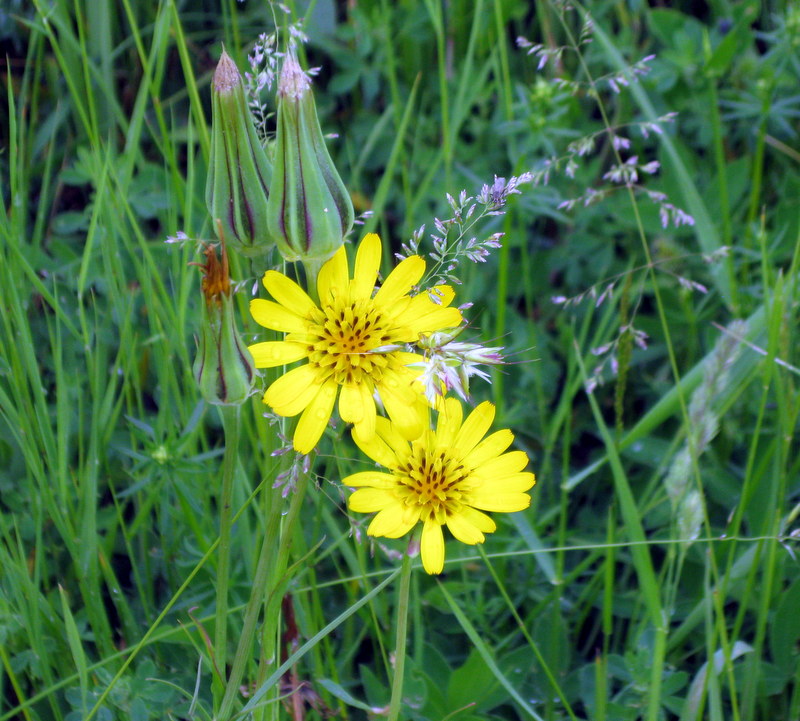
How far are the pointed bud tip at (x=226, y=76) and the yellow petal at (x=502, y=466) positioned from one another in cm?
68

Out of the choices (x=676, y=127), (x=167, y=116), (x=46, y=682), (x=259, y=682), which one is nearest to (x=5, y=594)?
(x=46, y=682)

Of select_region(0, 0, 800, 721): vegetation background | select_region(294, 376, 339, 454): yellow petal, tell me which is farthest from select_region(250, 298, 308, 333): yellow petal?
select_region(0, 0, 800, 721): vegetation background

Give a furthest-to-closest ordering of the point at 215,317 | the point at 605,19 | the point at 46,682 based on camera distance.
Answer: the point at 605,19, the point at 46,682, the point at 215,317

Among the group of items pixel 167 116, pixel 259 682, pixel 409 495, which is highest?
pixel 167 116

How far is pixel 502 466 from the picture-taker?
131 centimetres

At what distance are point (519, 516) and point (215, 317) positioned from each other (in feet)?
3.35

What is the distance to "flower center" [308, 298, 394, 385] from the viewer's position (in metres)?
1.21

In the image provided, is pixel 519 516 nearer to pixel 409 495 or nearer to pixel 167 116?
pixel 409 495

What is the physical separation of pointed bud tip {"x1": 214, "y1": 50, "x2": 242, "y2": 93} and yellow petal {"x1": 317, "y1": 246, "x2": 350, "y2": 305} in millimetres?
270

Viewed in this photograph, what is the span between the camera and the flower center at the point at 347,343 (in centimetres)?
121

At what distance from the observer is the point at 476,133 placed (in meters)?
2.92

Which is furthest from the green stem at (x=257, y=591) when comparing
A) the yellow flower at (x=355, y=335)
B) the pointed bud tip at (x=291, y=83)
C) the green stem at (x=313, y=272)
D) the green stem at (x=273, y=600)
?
the pointed bud tip at (x=291, y=83)

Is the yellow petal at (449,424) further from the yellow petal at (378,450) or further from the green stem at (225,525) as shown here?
the green stem at (225,525)

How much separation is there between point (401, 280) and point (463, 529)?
0.40 metres
